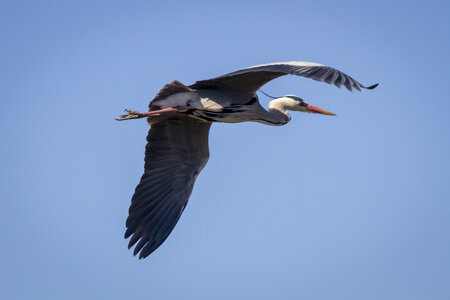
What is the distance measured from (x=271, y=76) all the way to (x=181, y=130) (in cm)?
171

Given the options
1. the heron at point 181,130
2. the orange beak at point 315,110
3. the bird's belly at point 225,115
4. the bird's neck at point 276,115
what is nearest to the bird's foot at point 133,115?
the heron at point 181,130

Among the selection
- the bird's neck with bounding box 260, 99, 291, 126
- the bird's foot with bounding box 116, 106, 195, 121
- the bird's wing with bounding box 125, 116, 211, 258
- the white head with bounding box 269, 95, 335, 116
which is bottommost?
the bird's wing with bounding box 125, 116, 211, 258

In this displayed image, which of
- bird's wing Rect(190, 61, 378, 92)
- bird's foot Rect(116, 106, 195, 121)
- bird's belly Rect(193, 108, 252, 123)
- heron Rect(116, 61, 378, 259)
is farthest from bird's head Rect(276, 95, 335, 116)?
bird's foot Rect(116, 106, 195, 121)

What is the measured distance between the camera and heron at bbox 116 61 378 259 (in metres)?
8.24

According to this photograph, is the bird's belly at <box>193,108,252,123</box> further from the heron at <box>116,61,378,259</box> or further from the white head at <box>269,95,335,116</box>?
the white head at <box>269,95,335,116</box>

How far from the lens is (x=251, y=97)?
8438 millimetres

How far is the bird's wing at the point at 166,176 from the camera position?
854cm

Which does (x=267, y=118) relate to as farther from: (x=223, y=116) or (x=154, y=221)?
(x=154, y=221)

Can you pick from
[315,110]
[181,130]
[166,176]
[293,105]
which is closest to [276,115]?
[293,105]

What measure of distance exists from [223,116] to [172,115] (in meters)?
0.71

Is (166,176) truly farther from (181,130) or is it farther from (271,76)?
(271,76)

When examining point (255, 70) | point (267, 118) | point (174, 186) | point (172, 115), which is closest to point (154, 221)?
point (174, 186)

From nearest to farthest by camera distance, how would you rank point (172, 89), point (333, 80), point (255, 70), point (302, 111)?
point (333, 80), point (255, 70), point (172, 89), point (302, 111)

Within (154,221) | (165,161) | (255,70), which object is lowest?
(154,221)
